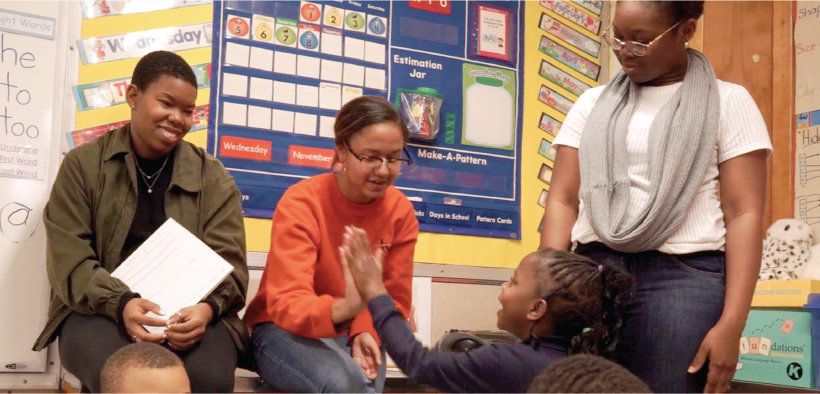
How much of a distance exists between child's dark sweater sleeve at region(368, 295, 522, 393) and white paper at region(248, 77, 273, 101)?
1572mm

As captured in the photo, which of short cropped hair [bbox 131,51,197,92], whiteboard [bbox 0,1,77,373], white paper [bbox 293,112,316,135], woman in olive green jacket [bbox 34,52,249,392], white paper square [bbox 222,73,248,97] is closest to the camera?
woman in olive green jacket [bbox 34,52,249,392]

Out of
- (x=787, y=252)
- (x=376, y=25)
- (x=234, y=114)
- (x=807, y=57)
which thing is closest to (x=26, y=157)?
(x=234, y=114)

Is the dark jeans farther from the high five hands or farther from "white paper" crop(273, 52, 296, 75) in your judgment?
"white paper" crop(273, 52, 296, 75)

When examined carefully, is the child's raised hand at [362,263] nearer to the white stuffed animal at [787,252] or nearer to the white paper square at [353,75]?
the white paper square at [353,75]

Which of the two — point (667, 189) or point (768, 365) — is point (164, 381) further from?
point (768, 365)

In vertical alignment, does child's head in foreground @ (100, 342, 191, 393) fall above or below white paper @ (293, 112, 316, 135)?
below

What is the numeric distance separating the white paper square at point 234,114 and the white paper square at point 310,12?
0.45 meters

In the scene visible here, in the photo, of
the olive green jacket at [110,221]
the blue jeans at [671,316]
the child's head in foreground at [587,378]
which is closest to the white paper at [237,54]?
the olive green jacket at [110,221]

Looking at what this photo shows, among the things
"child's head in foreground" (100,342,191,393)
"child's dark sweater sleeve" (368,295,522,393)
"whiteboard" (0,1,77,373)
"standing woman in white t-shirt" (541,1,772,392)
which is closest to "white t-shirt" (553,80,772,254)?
"standing woman in white t-shirt" (541,1,772,392)

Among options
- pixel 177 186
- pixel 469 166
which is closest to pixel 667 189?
pixel 177 186

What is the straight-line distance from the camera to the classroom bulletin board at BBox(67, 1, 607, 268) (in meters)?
2.73

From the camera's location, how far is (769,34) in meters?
3.63

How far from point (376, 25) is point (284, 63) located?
456 millimetres

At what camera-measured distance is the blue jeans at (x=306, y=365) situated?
178 cm
